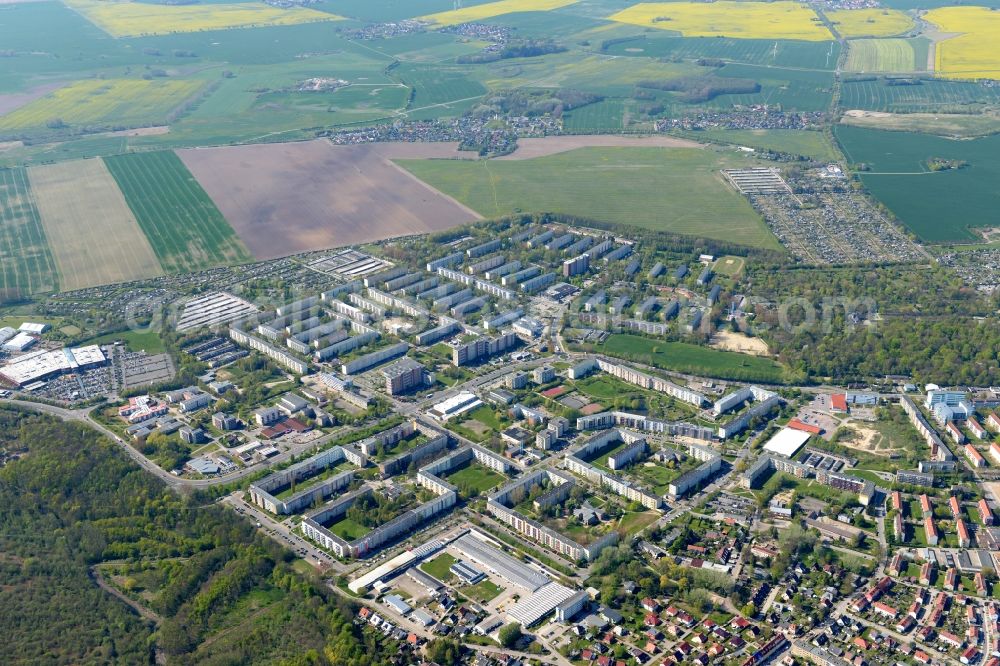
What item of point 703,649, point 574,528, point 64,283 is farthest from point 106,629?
point 64,283

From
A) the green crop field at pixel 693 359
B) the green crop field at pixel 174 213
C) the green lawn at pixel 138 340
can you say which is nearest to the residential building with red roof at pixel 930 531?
the green crop field at pixel 693 359

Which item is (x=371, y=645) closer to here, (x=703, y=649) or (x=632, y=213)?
(x=703, y=649)

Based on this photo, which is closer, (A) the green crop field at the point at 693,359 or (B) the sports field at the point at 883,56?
(A) the green crop field at the point at 693,359

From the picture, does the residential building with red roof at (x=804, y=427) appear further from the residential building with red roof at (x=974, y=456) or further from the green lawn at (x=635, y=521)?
the green lawn at (x=635, y=521)

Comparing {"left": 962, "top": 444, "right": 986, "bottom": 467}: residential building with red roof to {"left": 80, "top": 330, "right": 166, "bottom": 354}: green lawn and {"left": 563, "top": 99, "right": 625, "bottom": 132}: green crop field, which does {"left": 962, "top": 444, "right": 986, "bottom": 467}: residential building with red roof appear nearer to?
{"left": 80, "top": 330, "right": 166, "bottom": 354}: green lawn

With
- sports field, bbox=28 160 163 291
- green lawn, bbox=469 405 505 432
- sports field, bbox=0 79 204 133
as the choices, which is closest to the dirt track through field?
sports field, bbox=28 160 163 291
